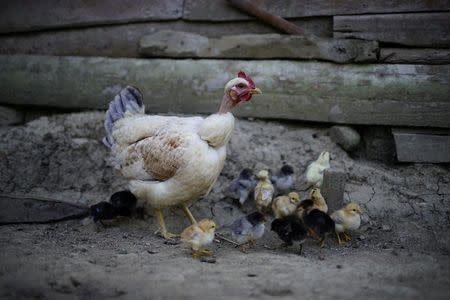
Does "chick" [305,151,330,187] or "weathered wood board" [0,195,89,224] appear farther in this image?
"chick" [305,151,330,187]

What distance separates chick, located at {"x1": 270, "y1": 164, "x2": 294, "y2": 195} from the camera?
4.38m

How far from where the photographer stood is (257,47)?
4.87m

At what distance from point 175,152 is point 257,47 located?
2.13m

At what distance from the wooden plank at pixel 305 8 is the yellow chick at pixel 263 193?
2.21 m

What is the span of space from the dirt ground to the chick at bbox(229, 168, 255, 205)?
0.24 metres

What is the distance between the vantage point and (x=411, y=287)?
8.41 ft

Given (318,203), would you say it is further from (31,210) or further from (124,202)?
(31,210)

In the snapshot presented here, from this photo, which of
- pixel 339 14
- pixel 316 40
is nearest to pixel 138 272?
pixel 316 40

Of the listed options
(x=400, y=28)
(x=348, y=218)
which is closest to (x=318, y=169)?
(x=348, y=218)

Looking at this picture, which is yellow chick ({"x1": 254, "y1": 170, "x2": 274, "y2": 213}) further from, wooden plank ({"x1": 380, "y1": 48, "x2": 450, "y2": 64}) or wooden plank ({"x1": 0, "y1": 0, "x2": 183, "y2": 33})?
wooden plank ({"x1": 0, "y1": 0, "x2": 183, "y2": 33})

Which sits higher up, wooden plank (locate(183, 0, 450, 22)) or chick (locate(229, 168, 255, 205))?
wooden plank (locate(183, 0, 450, 22))

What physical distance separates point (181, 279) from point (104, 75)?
11.4ft

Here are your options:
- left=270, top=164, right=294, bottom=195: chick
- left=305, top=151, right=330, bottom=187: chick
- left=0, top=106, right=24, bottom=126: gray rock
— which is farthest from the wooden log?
left=0, top=106, right=24, bottom=126: gray rock

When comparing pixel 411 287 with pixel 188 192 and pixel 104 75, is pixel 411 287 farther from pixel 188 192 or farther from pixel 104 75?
pixel 104 75
